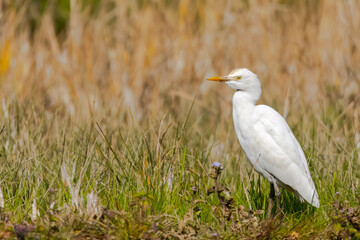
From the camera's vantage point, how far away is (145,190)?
12.4 ft

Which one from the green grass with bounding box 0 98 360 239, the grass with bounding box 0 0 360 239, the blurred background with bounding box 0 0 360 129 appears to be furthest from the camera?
the blurred background with bounding box 0 0 360 129

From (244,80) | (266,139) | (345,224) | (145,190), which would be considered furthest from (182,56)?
(345,224)

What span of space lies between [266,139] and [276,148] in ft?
0.29

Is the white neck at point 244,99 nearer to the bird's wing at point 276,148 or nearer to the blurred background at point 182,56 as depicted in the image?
the bird's wing at point 276,148

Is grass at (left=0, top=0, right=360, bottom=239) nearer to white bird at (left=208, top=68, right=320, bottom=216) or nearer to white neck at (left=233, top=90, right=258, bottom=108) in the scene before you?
white bird at (left=208, top=68, right=320, bottom=216)

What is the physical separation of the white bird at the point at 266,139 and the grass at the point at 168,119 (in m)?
0.21

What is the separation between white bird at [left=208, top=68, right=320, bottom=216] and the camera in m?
3.84

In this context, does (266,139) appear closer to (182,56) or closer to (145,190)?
(145,190)

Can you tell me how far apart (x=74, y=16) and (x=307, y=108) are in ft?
9.12

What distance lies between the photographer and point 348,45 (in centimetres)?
675

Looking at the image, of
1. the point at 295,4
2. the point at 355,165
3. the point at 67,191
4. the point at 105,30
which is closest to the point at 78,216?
the point at 67,191

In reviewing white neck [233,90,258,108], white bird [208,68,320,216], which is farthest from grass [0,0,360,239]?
white neck [233,90,258,108]

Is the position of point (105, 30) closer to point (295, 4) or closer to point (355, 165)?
point (295, 4)

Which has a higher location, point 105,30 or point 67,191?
point 105,30
